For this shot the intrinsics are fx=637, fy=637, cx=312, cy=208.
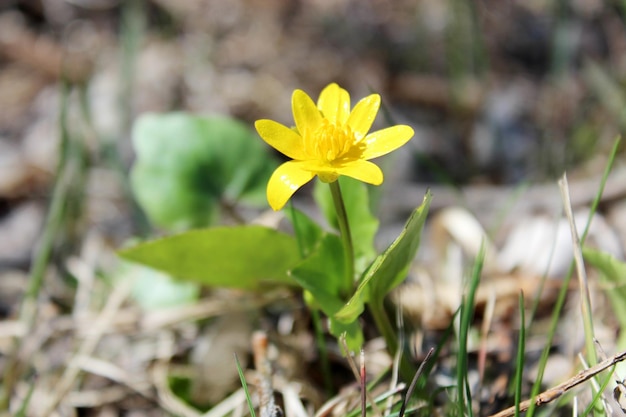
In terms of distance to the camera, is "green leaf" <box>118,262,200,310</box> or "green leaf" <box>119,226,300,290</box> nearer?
"green leaf" <box>119,226,300,290</box>

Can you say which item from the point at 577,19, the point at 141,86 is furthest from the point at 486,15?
the point at 141,86

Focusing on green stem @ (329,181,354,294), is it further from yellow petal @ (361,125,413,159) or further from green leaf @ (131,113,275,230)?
green leaf @ (131,113,275,230)

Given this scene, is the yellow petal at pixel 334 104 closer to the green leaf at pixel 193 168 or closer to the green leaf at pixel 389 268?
the green leaf at pixel 389 268

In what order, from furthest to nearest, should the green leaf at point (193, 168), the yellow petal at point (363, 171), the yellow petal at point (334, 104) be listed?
the green leaf at point (193, 168) < the yellow petal at point (334, 104) < the yellow petal at point (363, 171)

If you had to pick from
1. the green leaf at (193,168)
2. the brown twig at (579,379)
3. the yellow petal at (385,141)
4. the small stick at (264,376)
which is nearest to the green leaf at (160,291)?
the green leaf at (193,168)

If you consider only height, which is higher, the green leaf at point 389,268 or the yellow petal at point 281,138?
the yellow petal at point 281,138

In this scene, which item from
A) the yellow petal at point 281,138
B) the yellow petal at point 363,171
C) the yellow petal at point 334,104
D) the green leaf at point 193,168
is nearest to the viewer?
the yellow petal at point 363,171

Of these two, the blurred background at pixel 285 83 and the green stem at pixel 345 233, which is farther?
the blurred background at pixel 285 83

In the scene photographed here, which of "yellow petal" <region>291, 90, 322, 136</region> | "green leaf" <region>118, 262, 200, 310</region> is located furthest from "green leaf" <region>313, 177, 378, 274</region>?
"green leaf" <region>118, 262, 200, 310</region>
